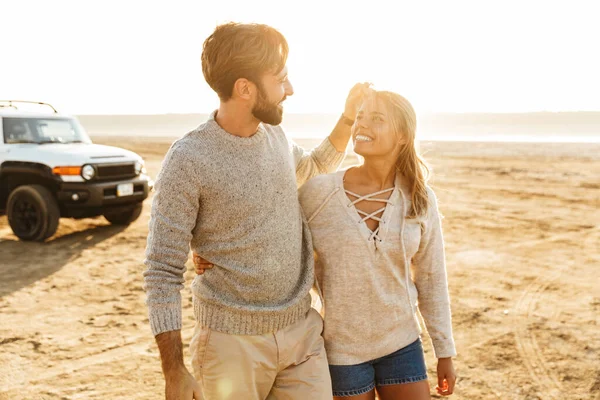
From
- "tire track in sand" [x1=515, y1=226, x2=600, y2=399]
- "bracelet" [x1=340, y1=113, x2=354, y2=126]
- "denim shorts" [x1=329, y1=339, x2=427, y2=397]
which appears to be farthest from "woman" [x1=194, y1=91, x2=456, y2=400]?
"tire track in sand" [x1=515, y1=226, x2=600, y2=399]

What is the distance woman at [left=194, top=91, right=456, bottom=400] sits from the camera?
252 cm

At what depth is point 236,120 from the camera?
2.37m

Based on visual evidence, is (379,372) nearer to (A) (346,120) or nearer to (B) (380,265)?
(B) (380,265)

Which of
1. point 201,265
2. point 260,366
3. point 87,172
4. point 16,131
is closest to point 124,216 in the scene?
point 87,172

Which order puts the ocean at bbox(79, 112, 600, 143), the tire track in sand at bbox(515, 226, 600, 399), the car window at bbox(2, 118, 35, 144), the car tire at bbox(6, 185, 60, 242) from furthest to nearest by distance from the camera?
the ocean at bbox(79, 112, 600, 143)
the car window at bbox(2, 118, 35, 144)
the car tire at bbox(6, 185, 60, 242)
the tire track in sand at bbox(515, 226, 600, 399)

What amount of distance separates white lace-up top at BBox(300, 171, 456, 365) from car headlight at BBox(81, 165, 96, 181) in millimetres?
6684

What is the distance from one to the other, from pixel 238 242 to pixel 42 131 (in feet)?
26.9

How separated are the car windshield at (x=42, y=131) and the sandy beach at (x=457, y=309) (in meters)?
1.56

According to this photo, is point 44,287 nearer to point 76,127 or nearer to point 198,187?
point 76,127

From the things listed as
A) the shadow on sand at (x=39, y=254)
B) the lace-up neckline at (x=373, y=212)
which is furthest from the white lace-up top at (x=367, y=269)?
the shadow on sand at (x=39, y=254)

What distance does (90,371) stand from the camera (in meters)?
4.62

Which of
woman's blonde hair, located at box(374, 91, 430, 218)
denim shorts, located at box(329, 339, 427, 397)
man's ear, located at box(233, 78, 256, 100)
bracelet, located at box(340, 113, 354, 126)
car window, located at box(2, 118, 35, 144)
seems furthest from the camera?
car window, located at box(2, 118, 35, 144)

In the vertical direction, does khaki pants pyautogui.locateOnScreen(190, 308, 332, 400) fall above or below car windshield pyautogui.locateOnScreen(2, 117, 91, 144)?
below

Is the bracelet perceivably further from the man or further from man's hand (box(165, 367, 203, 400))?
man's hand (box(165, 367, 203, 400))
